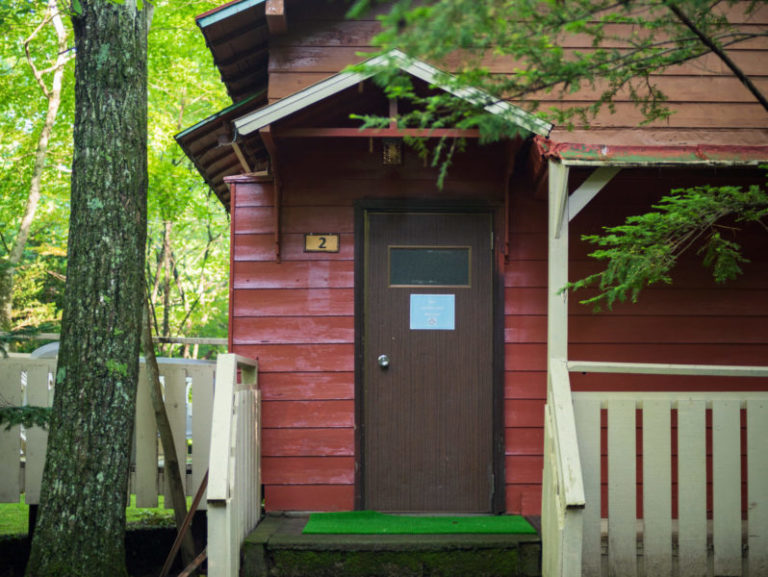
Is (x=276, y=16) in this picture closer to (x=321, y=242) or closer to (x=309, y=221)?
(x=309, y=221)

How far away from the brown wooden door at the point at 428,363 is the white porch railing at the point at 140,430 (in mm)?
1324

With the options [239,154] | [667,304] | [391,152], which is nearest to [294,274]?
[239,154]

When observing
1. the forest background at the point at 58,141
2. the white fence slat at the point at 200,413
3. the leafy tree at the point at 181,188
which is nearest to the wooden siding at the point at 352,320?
the white fence slat at the point at 200,413

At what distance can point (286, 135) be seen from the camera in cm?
514

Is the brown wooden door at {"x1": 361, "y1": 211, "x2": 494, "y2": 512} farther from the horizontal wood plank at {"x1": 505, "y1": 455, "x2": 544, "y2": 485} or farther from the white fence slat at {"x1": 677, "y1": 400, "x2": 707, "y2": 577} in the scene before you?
the white fence slat at {"x1": 677, "y1": 400, "x2": 707, "y2": 577}

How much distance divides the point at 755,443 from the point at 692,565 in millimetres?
791

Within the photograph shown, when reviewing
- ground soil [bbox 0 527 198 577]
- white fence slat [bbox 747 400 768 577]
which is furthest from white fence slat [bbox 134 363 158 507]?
white fence slat [bbox 747 400 768 577]

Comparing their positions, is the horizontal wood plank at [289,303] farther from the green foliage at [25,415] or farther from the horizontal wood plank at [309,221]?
the green foliage at [25,415]

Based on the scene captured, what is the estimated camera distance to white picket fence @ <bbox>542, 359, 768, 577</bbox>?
4.50 m

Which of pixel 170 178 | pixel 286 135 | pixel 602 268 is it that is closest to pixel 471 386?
pixel 602 268

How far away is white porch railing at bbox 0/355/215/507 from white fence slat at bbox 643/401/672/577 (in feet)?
10.6

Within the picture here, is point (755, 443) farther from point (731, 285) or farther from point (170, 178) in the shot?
point (170, 178)

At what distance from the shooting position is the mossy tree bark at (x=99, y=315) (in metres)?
4.73

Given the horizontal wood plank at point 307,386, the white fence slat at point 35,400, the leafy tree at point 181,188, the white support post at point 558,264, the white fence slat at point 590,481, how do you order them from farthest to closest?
the leafy tree at point 181,188
the white fence slat at point 35,400
the horizontal wood plank at point 307,386
the white support post at point 558,264
the white fence slat at point 590,481
